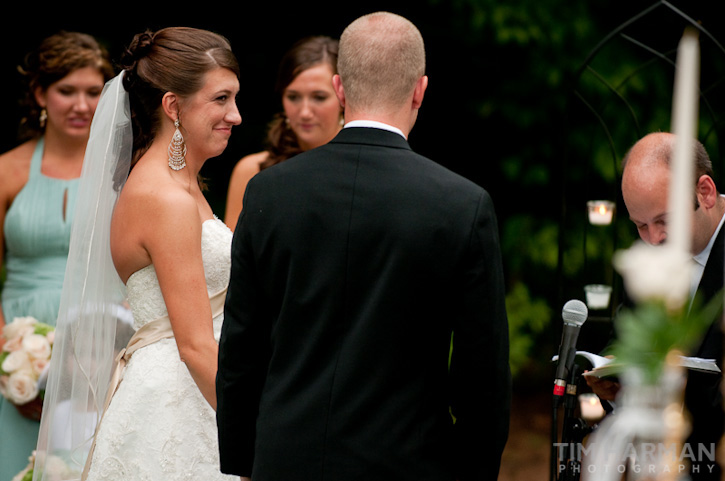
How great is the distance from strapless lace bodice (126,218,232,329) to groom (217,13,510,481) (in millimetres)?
544

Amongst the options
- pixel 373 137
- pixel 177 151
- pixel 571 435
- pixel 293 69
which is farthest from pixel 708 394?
pixel 293 69

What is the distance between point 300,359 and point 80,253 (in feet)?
3.83

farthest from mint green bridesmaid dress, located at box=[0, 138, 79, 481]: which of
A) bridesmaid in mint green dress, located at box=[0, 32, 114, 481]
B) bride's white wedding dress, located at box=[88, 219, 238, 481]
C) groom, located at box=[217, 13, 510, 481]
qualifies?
groom, located at box=[217, 13, 510, 481]

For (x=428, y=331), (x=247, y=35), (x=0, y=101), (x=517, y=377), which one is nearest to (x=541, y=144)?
(x=517, y=377)

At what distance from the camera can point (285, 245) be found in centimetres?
197

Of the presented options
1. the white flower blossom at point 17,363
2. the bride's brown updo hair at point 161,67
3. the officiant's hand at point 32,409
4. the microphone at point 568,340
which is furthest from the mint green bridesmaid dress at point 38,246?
the microphone at point 568,340

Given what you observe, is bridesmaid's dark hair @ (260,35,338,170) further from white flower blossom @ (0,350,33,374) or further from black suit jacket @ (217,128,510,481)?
black suit jacket @ (217,128,510,481)

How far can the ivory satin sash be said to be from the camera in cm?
→ 261

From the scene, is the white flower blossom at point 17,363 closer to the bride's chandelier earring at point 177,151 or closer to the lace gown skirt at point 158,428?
the lace gown skirt at point 158,428

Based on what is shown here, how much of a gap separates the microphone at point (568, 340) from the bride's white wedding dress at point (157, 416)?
112 centimetres

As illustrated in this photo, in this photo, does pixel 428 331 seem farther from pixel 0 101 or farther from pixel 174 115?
pixel 0 101

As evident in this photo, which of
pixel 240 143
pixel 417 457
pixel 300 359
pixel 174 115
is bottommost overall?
pixel 417 457

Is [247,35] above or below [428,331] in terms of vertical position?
above

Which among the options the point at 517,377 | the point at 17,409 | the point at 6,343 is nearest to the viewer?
the point at 6,343
